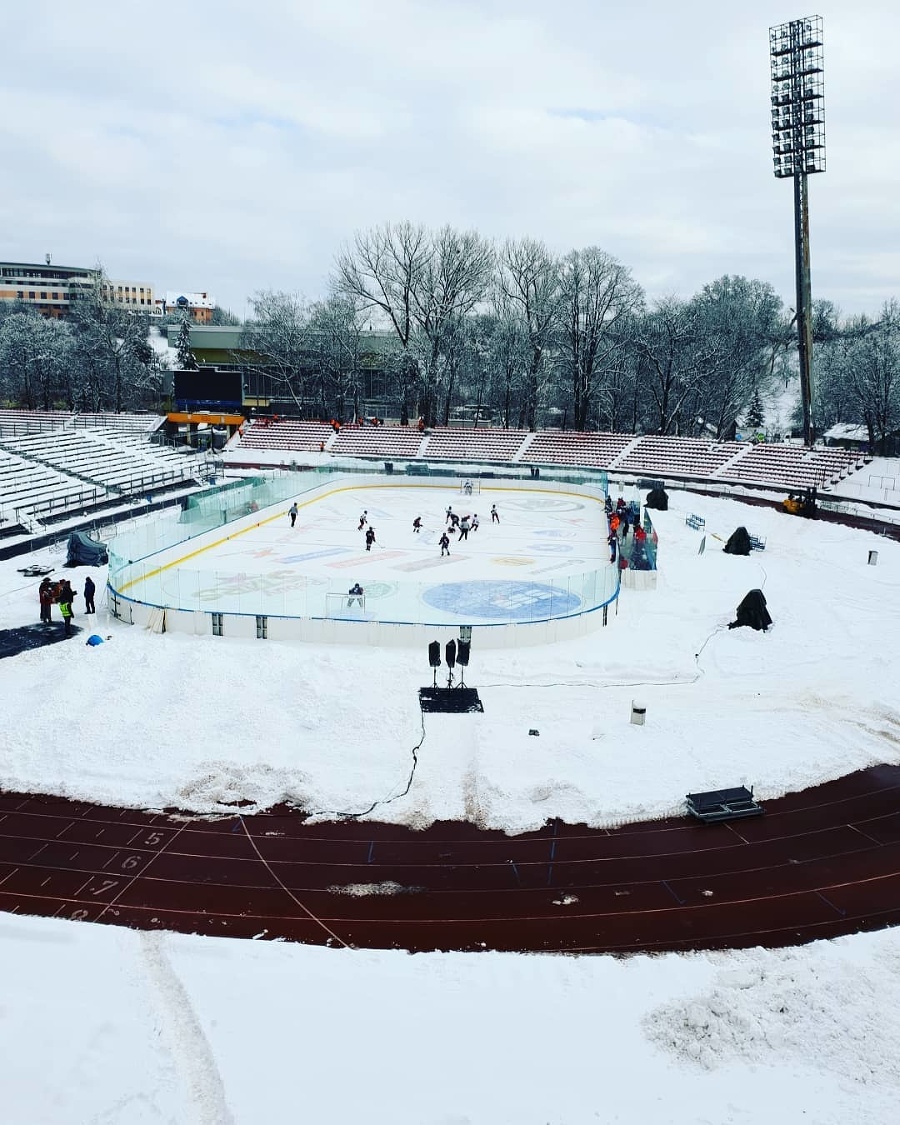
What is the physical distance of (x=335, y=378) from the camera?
257 ft

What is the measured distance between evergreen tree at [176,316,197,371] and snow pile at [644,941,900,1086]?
77.5 m

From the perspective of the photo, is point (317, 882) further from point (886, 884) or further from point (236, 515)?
point (236, 515)

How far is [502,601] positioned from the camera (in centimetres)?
2373

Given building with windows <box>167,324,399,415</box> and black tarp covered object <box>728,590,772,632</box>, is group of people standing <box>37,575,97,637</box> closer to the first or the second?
black tarp covered object <box>728,590,772,632</box>

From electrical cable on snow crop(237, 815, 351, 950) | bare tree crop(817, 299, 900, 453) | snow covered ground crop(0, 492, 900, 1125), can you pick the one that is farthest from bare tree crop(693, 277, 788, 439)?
electrical cable on snow crop(237, 815, 351, 950)

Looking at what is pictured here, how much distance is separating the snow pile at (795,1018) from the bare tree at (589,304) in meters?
64.0

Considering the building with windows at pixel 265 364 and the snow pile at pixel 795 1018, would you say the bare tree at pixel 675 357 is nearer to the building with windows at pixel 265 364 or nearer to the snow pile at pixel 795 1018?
the building with windows at pixel 265 364

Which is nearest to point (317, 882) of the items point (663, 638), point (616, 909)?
point (616, 909)

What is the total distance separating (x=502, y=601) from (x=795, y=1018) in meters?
15.4

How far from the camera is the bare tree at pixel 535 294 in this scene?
237ft

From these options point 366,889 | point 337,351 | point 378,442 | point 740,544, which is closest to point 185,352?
point 337,351

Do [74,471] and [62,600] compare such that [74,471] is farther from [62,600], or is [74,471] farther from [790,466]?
[790,466]

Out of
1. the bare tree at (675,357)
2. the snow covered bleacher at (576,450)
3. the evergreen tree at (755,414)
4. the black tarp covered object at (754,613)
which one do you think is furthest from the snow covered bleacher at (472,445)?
the black tarp covered object at (754,613)

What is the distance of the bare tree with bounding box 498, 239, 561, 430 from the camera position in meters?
72.3
